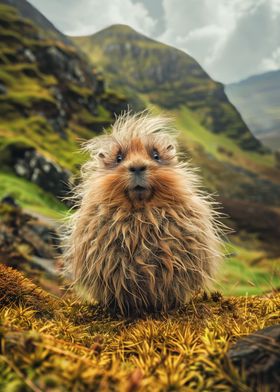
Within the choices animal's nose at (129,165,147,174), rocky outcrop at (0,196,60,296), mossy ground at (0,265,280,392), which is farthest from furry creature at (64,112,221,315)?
rocky outcrop at (0,196,60,296)

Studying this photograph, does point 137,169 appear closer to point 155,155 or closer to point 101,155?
point 155,155

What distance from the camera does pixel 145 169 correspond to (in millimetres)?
4844

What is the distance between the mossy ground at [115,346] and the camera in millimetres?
2070

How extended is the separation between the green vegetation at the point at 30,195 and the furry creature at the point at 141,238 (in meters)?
9.14

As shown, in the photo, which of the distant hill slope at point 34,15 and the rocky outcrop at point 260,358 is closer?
the rocky outcrop at point 260,358

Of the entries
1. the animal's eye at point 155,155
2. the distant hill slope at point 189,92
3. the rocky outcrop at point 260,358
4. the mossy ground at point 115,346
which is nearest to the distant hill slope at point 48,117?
the animal's eye at point 155,155

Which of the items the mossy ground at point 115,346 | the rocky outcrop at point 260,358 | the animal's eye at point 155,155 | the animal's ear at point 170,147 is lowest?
the mossy ground at point 115,346

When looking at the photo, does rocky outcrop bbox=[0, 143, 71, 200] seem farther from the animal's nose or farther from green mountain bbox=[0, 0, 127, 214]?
the animal's nose

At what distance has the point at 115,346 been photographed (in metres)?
3.10

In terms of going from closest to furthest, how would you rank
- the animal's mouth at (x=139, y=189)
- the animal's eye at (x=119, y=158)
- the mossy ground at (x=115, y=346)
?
1. the mossy ground at (x=115, y=346)
2. the animal's mouth at (x=139, y=189)
3. the animal's eye at (x=119, y=158)

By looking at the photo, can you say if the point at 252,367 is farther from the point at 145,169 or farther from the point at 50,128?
the point at 50,128

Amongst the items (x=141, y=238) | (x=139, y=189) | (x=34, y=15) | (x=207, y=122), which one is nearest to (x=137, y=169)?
(x=139, y=189)

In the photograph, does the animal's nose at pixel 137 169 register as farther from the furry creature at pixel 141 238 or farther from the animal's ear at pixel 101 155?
the animal's ear at pixel 101 155

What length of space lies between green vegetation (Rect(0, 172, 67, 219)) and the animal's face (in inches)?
352
